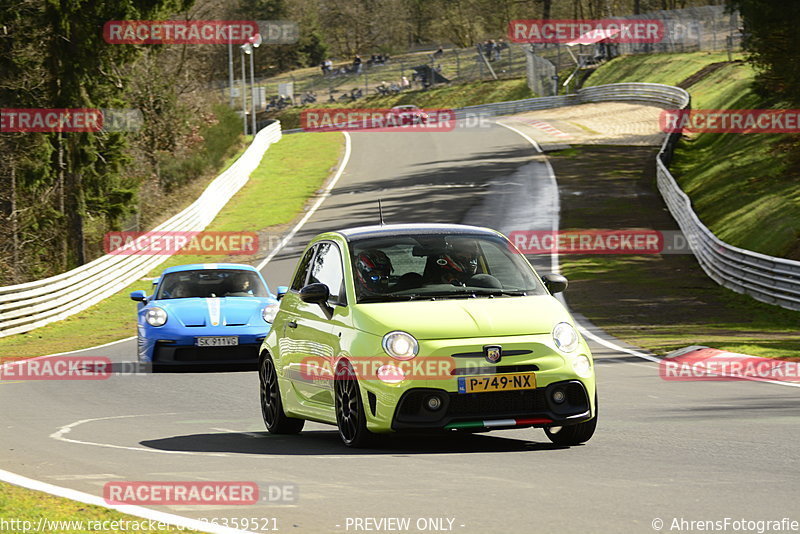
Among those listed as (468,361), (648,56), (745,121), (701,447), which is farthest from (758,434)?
(648,56)

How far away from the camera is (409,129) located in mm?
78688

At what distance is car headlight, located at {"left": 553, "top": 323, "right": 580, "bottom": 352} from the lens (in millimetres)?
9492

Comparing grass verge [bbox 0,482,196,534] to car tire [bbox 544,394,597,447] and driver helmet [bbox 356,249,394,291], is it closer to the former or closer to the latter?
driver helmet [bbox 356,249,394,291]

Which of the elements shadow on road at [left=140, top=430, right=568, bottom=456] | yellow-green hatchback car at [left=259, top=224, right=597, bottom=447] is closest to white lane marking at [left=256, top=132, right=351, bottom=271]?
shadow on road at [left=140, top=430, right=568, bottom=456]

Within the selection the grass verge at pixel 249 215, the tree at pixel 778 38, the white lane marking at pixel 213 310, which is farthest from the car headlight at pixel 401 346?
the tree at pixel 778 38

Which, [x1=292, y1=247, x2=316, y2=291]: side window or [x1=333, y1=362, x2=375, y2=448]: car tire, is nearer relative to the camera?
[x1=333, y1=362, x2=375, y2=448]: car tire

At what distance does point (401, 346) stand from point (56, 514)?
302 centimetres

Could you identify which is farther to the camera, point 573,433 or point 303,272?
point 303,272

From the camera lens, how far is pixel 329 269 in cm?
1078

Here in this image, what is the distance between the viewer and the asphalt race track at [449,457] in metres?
7.25

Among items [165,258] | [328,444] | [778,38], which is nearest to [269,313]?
[328,444]

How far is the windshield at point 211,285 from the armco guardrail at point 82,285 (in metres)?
9.61

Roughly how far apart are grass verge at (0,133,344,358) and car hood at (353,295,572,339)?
14.2 metres

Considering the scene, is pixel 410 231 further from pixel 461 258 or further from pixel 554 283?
pixel 554 283
